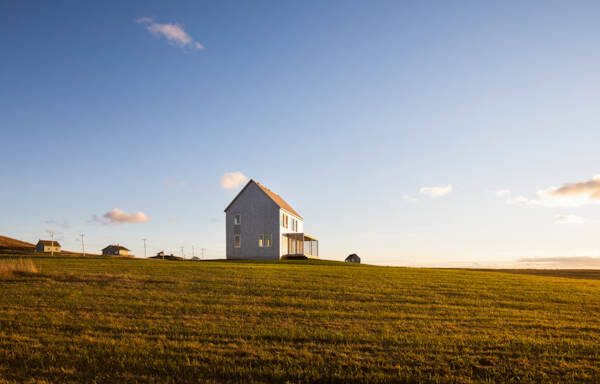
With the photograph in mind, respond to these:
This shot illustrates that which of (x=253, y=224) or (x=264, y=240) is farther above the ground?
(x=253, y=224)

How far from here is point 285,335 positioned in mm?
8930

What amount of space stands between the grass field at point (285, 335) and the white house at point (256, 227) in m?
25.6

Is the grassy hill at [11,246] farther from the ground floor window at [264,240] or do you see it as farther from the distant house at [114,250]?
the ground floor window at [264,240]

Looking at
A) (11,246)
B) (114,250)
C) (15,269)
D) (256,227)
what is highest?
(256,227)

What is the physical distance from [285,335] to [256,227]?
33.9m

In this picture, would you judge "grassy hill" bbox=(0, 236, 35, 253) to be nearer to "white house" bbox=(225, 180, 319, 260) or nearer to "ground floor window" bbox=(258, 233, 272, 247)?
"white house" bbox=(225, 180, 319, 260)

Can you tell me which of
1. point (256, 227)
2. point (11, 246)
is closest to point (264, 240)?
Result: point (256, 227)

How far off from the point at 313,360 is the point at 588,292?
64.6ft

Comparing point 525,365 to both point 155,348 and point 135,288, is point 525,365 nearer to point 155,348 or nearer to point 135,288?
point 155,348

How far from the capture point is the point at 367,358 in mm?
7402

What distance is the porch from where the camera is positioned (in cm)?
4325

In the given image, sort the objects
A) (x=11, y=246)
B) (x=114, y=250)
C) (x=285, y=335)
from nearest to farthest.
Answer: (x=285, y=335) < (x=11, y=246) < (x=114, y=250)

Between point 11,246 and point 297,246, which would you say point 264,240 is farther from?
point 11,246

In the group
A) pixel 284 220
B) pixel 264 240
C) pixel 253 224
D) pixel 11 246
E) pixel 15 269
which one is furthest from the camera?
pixel 11 246
